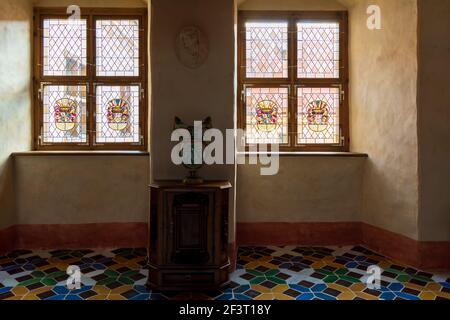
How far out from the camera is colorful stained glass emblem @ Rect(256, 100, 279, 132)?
393 cm

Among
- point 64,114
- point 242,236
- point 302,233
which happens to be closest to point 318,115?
point 302,233

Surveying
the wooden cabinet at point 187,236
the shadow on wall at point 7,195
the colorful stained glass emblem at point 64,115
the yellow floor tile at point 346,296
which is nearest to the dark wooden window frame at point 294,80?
the wooden cabinet at point 187,236

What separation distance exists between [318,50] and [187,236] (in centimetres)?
296

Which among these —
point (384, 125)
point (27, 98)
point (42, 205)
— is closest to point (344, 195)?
point (384, 125)

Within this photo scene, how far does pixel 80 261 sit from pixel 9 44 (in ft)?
8.54

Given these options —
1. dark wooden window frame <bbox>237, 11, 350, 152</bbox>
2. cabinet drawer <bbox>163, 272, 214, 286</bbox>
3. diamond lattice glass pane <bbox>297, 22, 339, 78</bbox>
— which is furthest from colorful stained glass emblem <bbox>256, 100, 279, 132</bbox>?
cabinet drawer <bbox>163, 272, 214, 286</bbox>

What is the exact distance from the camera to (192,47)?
288 centimetres

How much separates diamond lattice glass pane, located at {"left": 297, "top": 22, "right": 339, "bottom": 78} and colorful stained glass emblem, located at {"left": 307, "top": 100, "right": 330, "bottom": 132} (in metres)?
0.38

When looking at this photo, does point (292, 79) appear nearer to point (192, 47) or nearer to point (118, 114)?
point (192, 47)

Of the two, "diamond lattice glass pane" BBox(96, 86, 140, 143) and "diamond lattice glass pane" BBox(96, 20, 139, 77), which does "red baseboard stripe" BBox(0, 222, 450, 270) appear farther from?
"diamond lattice glass pane" BBox(96, 20, 139, 77)

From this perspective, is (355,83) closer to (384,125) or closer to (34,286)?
(384,125)
